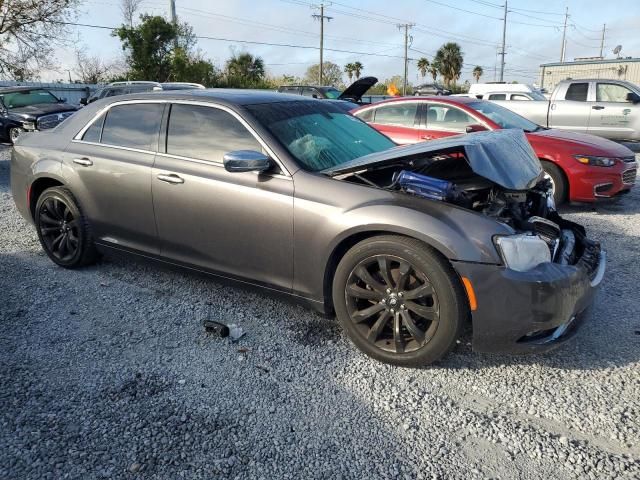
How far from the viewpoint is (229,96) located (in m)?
3.84

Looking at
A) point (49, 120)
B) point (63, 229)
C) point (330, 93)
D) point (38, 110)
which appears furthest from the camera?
point (330, 93)

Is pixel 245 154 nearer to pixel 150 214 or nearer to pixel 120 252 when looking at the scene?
pixel 150 214

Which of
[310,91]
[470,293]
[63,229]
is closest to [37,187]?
[63,229]

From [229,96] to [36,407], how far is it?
2.44 meters

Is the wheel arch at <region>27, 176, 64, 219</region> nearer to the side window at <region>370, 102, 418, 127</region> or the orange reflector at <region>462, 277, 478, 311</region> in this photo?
the orange reflector at <region>462, 277, 478, 311</region>

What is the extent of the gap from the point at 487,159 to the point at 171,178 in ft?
7.28

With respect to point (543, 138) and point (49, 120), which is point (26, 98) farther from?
point (543, 138)

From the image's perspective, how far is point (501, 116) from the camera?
772 cm

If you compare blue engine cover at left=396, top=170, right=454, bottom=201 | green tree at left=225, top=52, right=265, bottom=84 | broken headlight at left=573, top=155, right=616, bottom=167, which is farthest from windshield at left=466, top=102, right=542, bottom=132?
green tree at left=225, top=52, right=265, bottom=84

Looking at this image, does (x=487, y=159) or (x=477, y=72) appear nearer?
(x=487, y=159)

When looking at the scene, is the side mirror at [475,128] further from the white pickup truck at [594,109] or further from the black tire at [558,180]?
the white pickup truck at [594,109]

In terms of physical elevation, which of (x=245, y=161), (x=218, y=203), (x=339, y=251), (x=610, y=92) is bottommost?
(x=339, y=251)

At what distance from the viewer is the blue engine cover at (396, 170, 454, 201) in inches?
117

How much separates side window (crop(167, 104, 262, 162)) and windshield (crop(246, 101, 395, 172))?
174mm
